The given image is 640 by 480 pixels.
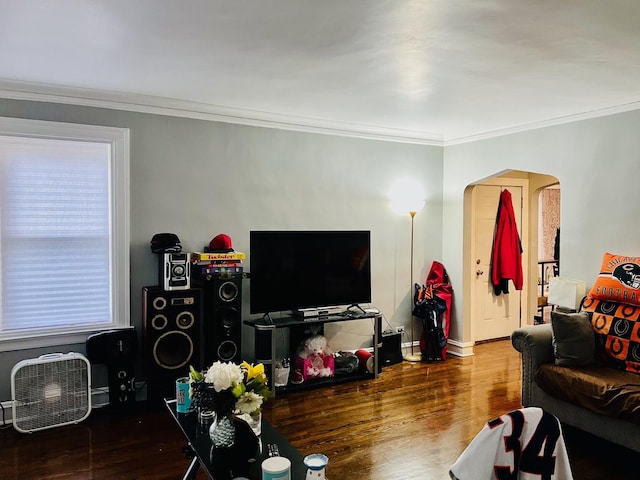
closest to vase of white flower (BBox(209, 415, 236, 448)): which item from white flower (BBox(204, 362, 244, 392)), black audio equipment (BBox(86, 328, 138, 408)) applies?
white flower (BBox(204, 362, 244, 392))

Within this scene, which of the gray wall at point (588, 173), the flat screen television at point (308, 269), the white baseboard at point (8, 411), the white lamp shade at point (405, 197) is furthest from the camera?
the white lamp shade at point (405, 197)

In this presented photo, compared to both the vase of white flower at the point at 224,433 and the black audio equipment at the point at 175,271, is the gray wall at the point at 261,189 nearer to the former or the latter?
the black audio equipment at the point at 175,271

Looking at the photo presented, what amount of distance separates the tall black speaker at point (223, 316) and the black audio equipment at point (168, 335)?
0.14 metres

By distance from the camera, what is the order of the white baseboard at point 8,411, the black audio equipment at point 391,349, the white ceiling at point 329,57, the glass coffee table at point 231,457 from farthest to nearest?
1. the black audio equipment at point 391,349
2. the white baseboard at point 8,411
3. the white ceiling at point 329,57
4. the glass coffee table at point 231,457

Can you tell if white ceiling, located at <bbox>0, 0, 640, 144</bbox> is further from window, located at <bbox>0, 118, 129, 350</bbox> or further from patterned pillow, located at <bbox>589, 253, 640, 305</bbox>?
patterned pillow, located at <bbox>589, 253, 640, 305</bbox>

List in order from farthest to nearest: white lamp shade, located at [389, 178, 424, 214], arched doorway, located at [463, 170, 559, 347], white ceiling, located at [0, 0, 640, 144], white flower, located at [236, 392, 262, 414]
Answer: arched doorway, located at [463, 170, 559, 347]
white lamp shade, located at [389, 178, 424, 214]
white ceiling, located at [0, 0, 640, 144]
white flower, located at [236, 392, 262, 414]

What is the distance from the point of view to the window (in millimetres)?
3887

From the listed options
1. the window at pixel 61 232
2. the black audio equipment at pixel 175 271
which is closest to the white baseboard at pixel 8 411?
the window at pixel 61 232

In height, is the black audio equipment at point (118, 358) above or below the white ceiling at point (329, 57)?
below

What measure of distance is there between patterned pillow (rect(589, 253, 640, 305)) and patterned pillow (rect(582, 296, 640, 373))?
5 centimetres

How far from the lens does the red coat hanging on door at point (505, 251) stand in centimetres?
645

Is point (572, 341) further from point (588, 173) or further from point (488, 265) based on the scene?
point (488, 265)

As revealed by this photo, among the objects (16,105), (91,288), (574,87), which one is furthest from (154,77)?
(574,87)

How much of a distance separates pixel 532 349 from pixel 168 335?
283 cm
